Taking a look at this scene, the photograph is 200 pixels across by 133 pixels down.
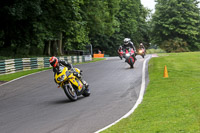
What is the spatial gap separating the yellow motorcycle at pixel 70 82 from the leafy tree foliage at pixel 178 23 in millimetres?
56466

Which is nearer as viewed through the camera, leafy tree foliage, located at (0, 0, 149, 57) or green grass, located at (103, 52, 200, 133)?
green grass, located at (103, 52, 200, 133)

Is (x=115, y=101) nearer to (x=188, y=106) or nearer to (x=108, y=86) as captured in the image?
(x=188, y=106)

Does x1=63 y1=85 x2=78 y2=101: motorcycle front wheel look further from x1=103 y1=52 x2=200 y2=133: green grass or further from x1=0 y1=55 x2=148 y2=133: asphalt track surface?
x1=103 y1=52 x2=200 y2=133: green grass

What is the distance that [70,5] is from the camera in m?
29.5

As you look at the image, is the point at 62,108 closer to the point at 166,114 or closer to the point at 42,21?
the point at 166,114

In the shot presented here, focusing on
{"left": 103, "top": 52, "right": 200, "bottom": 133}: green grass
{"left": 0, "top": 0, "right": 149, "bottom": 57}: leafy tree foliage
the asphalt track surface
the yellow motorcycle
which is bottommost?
the asphalt track surface

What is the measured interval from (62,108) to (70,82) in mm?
1196

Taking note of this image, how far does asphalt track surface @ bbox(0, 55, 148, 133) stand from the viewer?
24.8 ft

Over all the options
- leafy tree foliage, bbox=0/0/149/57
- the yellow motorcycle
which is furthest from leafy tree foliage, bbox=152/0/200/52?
the yellow motorcycle

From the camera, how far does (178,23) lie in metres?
66.6

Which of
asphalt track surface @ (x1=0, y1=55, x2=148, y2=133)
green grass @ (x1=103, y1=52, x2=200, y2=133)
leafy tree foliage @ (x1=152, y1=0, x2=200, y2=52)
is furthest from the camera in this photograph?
leafy tree foliage @ (x1=152, y1=0, x2=200, y2=52)

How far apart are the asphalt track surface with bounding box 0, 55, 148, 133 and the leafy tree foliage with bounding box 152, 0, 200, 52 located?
53.0 m

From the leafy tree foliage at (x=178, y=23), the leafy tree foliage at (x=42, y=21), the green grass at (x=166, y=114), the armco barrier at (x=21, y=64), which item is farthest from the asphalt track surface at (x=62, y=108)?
the leafy tree foliage at (x=178, y=23)

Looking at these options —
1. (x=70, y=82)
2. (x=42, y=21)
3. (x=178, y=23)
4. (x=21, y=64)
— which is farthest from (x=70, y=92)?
(x=178, y=23)
